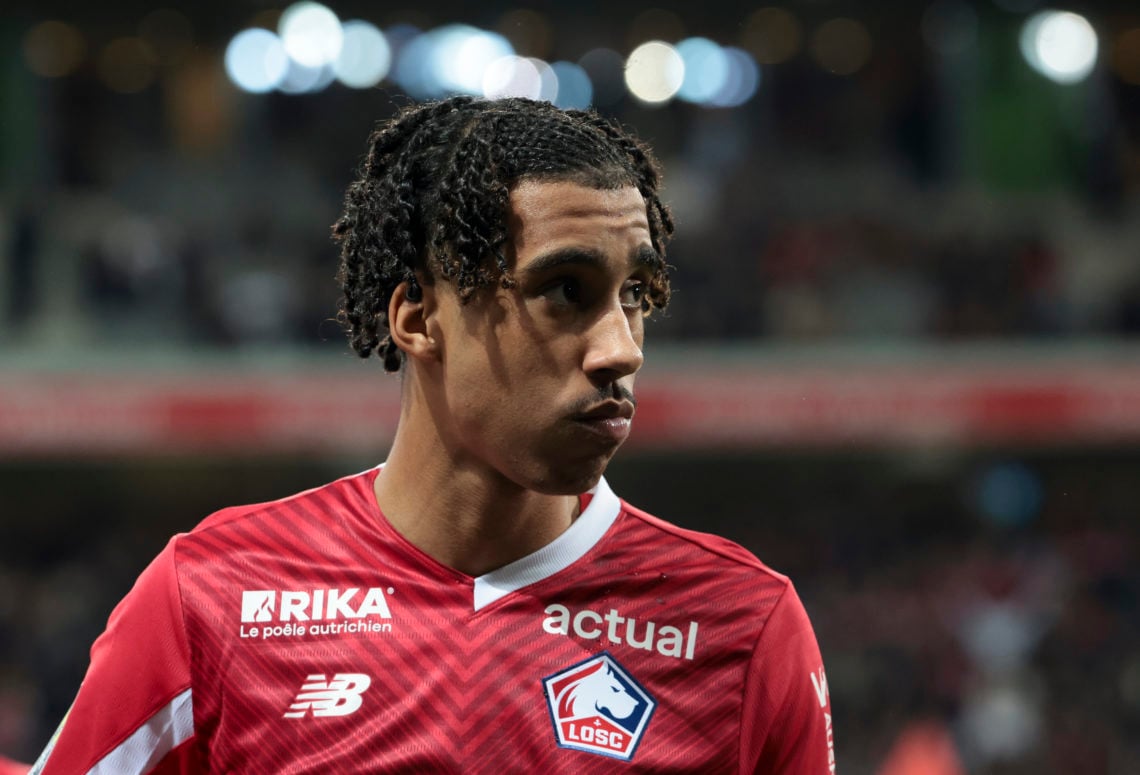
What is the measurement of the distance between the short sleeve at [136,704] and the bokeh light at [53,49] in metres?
13.3

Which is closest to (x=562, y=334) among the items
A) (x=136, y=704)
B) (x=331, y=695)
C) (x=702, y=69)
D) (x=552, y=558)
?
(x=552, y=558)

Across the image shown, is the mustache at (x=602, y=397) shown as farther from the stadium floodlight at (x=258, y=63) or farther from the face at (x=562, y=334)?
the stadium floodlight at (x=258, y=63)

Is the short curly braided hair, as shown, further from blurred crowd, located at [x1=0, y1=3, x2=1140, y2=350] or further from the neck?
Result: blurred crowd, located at [x1=0, y1=3, x2=1140, y2=350]

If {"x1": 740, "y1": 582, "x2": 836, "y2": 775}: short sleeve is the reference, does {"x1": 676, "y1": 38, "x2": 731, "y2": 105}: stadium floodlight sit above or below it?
above

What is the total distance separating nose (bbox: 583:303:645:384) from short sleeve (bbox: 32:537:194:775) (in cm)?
73

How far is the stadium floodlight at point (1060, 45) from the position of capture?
582 inches

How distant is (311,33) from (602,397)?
1349 centimetres

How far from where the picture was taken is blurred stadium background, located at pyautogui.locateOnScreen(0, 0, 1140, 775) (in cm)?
1182

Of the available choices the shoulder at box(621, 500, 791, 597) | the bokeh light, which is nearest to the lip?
the shoulder at box(621, 500, 791, 597)

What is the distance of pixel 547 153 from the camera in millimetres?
2125

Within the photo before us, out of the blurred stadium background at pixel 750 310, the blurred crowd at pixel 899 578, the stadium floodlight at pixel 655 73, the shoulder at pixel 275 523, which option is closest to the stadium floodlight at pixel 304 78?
the blurred stadium background at pixel 750 310

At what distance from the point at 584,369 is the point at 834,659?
33.9 feet

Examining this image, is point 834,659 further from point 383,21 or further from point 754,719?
point 754,719

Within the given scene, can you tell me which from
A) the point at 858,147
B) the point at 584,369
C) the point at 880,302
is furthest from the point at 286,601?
the point at 858,147
